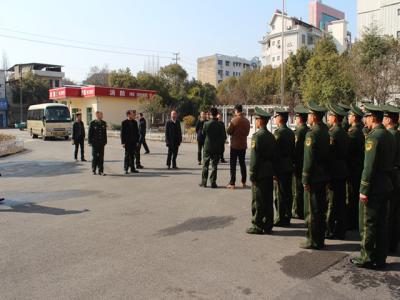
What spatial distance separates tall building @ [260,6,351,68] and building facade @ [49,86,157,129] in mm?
37190

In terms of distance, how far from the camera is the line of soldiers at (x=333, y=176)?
4.94 meters

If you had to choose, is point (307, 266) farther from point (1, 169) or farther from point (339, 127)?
point (1, 169)

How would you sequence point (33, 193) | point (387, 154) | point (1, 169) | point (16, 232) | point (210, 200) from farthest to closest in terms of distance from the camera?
point (1, 169) < point (33, 193) < point (210, 200) < point (16, 232) < point (387, 154)

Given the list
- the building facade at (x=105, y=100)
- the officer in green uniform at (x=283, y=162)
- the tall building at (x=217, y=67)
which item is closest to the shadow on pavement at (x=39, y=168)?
the officer in green uniform at (x=283, y=162)

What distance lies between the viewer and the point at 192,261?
17.1ft

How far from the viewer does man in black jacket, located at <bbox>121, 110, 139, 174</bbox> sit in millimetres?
12430

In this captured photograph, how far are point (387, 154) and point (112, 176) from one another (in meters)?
8.91

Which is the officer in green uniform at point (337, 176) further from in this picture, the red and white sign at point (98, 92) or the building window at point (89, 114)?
the building window at point (89, 114)

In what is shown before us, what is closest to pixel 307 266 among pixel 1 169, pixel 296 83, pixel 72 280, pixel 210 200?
pixel 72 280

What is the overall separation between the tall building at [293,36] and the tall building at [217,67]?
84.4 feet

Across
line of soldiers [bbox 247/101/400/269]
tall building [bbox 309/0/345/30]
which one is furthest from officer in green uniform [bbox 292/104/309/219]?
tall building [bbox 309/0/345/30]

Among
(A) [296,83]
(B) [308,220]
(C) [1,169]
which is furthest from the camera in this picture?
(A) [296,83]

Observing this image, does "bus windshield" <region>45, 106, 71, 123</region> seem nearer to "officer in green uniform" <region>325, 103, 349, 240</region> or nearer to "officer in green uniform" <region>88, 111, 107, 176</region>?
"officer in green uniform" <region>88, 111, 107, 176</region>

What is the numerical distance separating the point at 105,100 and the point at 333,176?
126 feet
